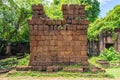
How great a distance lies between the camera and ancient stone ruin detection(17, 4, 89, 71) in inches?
404

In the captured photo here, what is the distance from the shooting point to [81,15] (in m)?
10.4

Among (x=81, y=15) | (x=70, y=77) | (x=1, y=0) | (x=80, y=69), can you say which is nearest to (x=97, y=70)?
(x=80, y=69)

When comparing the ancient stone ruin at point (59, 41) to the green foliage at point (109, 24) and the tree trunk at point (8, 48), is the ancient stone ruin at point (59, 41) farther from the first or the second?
the tree trunk at point (8, 48)

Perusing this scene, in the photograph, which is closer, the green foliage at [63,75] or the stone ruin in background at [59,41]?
the green foliage at [63,75]

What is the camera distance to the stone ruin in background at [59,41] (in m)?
10.3

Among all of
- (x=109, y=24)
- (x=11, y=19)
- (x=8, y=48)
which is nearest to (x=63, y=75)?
(x=11, y=19)

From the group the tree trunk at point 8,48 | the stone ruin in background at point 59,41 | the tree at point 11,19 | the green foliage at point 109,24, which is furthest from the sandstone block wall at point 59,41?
the tree trunk at point 8,48

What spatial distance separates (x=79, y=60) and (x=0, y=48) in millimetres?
18239

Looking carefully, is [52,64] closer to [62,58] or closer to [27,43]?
[62,58]

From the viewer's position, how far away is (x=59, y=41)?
10.3 meters

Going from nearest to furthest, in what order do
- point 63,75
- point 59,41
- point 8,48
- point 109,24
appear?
1. point 63,75
2. point 59,41
3. point 109,24
4. point 8,48

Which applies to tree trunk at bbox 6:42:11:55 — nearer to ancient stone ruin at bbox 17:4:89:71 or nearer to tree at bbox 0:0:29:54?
tree at bbox 0:0:29:54

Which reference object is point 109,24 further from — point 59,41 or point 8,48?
point 59,41

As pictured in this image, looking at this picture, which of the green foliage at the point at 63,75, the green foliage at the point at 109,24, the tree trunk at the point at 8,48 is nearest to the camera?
the green foliage at the point at 63,75
